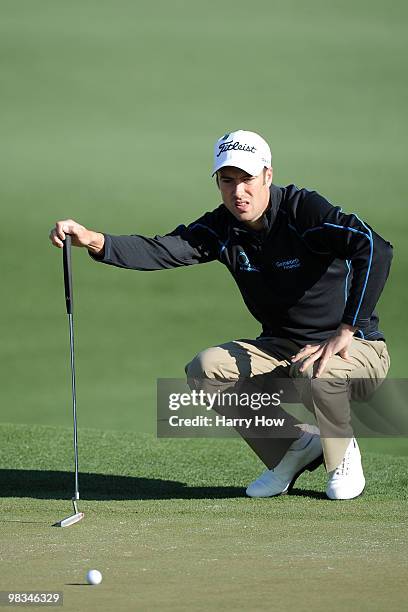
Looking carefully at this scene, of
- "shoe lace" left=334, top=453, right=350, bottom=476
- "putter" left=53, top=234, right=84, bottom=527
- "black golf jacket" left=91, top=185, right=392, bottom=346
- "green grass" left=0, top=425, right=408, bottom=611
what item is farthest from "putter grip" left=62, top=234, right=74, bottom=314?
"shoe lace" left=334, top=453, right=350, bottom=476

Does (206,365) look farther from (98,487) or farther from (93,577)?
(93,577)

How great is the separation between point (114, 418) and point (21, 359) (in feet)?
4.48

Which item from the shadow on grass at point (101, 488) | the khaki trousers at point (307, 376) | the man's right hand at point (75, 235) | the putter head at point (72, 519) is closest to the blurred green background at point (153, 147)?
the shadow on grass at point (101, 488)

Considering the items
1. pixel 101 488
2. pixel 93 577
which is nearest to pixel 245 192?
pixel 101 488

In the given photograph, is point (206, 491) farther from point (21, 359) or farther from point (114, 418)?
point (21, 359)

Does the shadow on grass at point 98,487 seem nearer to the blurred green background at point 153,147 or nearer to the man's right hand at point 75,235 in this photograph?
the man's right hand at point 75,235

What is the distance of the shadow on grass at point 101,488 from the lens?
417 cm

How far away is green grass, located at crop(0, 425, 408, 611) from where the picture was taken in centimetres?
263

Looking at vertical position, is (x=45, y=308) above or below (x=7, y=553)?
above

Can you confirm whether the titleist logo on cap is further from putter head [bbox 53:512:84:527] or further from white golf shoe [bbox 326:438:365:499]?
putter head [bbox 53:512:84:527]

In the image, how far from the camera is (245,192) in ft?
13.4

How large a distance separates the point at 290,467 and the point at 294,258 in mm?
739

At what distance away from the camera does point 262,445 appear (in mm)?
4266

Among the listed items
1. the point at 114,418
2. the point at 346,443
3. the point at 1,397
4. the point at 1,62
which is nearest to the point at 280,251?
the point at 346,443
